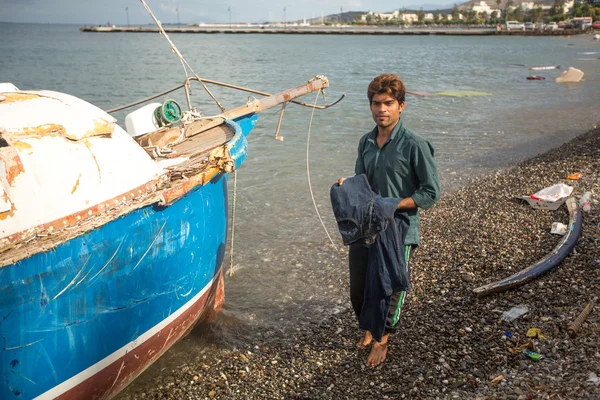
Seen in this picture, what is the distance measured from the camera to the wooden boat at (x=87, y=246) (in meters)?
3.29

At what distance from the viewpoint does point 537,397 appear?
128 inches

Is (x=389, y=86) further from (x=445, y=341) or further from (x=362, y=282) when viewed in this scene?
(x=445, y=341)

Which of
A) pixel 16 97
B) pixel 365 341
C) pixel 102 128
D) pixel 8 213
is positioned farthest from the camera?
pixel 365 341

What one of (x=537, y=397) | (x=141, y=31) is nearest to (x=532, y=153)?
(x=537, y=397)

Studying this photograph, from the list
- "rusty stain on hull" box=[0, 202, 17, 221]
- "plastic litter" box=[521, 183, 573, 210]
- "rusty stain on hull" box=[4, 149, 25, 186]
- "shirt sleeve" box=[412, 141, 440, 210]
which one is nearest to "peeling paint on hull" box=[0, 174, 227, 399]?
"rusty stain on hull" box=[0, 202, 17, 221]

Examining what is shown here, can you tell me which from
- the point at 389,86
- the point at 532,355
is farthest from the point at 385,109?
the point at 532,355

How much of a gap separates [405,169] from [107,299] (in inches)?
88.1

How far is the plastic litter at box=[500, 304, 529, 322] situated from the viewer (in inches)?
174

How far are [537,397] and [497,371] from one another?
0.52m

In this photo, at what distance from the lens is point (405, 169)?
356 cm

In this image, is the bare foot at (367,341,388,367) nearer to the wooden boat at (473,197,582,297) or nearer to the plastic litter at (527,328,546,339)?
the plastic litter at (527,328,546,339)

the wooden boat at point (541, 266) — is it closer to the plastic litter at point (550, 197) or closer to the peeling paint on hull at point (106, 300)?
the plastic litter at point (550, 197)

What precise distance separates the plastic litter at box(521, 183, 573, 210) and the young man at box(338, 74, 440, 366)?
13.6 ft

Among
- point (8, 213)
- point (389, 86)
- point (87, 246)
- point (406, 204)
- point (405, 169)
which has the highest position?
point (389, 86)
